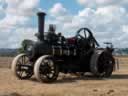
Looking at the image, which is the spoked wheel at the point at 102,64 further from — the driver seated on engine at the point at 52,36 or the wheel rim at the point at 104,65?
the driver seated on engine at the point at 52,36

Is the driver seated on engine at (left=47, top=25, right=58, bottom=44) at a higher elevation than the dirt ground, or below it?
higher

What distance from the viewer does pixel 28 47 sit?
816 inches

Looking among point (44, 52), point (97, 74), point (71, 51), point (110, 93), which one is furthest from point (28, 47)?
point (110, 93)

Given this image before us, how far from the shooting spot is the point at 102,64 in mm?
22406

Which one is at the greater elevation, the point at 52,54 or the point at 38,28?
the point at 38,28

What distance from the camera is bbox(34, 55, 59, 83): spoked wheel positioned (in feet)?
62.6

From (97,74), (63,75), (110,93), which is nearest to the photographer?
(110,93)

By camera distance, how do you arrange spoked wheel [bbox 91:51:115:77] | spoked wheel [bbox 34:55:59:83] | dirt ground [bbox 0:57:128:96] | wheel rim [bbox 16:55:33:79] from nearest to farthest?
dirt ground [bbox 0:57:128:96]
spoked wheel [bbox 34:55:59:83]
wheel rim [bbox 16:55:33:79]
spoked wheel [bbox 91:51:115:77]

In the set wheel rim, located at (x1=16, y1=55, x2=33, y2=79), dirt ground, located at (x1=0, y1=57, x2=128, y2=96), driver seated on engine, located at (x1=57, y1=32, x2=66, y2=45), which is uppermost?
driver seated on engine, located at (x1=57, y1=32, x2=66, y2=45)

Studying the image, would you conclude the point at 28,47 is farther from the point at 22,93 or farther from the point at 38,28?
the point at 22,93

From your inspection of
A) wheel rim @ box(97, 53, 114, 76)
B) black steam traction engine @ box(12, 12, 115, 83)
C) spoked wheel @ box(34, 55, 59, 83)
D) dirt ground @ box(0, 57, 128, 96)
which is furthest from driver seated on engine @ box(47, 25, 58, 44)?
wheel rim @ box(97, 53, 114, 76)

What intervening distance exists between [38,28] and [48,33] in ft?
1.97

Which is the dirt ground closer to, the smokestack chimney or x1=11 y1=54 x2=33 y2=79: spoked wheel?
x1=11 y1=54 x2=33 y2=79: spoked wheel

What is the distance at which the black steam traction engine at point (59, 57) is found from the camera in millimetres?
19691
